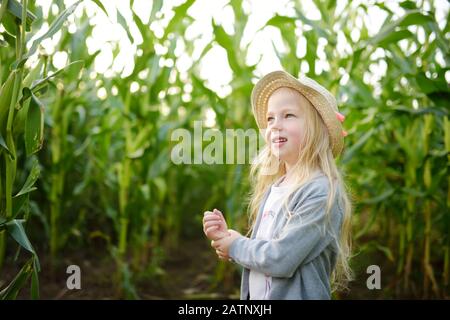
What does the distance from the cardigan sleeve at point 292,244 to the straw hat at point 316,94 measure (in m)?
0.19

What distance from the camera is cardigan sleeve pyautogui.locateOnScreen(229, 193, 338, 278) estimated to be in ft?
3.72

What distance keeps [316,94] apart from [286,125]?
11 cm

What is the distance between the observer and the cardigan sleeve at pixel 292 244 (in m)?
1.13

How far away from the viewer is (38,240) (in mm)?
3021

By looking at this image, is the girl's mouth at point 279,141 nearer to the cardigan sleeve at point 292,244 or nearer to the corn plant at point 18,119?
the cardigan sleeve at point 292,244

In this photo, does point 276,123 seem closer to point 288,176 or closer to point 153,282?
point 288,176

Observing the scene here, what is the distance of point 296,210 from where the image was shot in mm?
1187

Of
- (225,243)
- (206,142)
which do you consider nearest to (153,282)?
(206,142)

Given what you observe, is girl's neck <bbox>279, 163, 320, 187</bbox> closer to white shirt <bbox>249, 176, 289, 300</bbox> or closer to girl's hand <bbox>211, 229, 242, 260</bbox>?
white shirt <bbox>249, 176, 289, 300</bbox>

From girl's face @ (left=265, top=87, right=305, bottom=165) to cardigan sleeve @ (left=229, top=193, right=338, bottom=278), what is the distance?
138 mm

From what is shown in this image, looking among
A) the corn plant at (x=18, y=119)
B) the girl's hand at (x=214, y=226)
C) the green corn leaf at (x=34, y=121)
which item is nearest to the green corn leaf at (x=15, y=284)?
the corn plant at (x=18, y=119)

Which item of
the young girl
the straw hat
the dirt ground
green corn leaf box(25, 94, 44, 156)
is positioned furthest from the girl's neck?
the dirt ground
